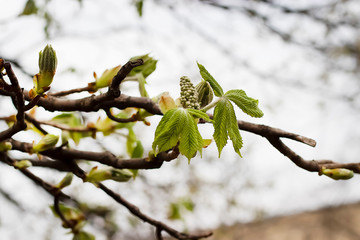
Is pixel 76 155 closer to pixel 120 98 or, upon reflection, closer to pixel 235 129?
pixel 120 98

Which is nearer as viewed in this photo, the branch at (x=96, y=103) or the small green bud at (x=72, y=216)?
the branch at (x=96, y=103)

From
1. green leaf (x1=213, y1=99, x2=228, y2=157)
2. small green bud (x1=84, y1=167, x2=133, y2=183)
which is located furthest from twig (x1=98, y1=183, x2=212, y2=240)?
green leaf (x1=213, y1=99, x2=228, y2=157)

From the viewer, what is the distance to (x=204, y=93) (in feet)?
1.90

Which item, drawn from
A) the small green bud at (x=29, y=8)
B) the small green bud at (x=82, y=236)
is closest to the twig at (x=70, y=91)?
the small green bud at (x=82, y=236)

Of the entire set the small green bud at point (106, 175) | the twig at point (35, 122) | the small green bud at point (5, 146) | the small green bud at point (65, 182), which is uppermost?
the twig at point (35, 122)

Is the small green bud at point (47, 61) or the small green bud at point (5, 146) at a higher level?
the small green bud at point (47, 61)

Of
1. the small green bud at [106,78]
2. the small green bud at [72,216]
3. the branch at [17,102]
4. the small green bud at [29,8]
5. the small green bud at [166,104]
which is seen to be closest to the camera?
the branch at [17,102]

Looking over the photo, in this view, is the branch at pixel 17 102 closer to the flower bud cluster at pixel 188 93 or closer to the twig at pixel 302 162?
the flower bud cluster at pixel 188 93

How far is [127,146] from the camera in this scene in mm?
853

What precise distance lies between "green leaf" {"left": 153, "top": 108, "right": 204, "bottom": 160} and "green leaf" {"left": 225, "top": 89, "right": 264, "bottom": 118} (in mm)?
69

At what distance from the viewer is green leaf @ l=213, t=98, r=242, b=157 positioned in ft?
1.68

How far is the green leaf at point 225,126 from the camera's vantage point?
511 mm

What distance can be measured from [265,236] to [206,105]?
176 inches

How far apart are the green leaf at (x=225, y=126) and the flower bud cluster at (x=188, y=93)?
3 cm
